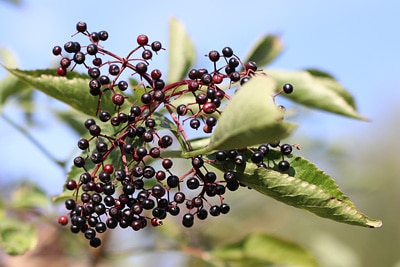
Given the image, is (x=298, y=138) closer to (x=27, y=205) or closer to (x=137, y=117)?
(x=27, y=205)

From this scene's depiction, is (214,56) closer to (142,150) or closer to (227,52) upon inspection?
(227,52)

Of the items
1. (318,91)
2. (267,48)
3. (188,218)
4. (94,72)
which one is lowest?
(188,218)

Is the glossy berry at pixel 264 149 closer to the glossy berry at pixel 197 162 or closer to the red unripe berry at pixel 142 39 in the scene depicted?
the glossy berry at pixel 197 162

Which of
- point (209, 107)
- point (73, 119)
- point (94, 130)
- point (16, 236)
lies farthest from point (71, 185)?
point (73, 119)

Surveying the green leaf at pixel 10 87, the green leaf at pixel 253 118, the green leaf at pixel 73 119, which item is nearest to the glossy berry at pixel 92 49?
the green leaf at pixel 253 118

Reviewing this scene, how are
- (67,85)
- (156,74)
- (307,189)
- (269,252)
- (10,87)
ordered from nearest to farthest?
(307,189)
(156,74)
(67,85)
(10,87)
(269,252)

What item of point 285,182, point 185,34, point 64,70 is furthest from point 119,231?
point 285,182
